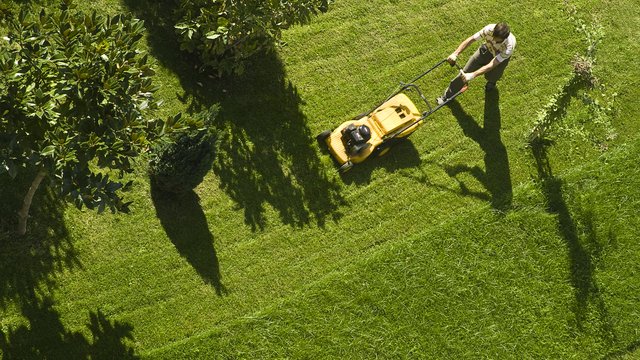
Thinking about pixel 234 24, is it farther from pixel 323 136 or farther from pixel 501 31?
pixel 501 31

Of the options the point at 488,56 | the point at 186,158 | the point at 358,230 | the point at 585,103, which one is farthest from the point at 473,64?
the point at 186,158

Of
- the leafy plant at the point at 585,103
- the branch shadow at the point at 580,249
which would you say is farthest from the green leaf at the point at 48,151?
the branch shadow at the point at 580,249

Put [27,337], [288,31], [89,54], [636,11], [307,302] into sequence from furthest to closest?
[636,11] → [288,31] → [307,302] → [27,337] → [89,54]

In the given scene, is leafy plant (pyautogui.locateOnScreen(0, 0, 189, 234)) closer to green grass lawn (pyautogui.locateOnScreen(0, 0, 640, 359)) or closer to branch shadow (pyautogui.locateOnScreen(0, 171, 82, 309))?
branch shadow (pyautogui.locateOnScreen(0, 171, 82, 309))

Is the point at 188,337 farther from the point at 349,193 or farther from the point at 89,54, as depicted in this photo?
the point at 89,54

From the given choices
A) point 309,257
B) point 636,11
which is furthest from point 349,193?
point 636,11
